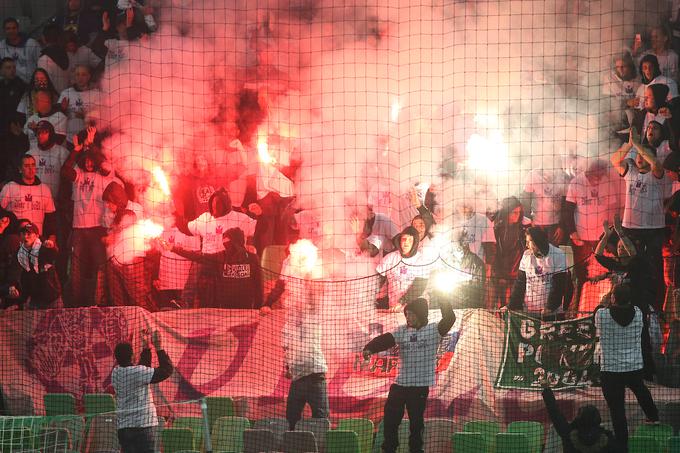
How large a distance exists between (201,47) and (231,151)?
1341mm

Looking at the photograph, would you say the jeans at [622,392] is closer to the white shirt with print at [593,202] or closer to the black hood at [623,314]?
the black hood at [623,314]

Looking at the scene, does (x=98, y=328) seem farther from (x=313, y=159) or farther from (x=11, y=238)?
(x=313, y=159)

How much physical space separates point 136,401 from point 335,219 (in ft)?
15.6

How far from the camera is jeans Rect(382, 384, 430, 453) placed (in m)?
7.66

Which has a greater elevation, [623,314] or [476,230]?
[476,230]

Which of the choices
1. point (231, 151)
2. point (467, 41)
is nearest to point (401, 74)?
point (467, 41)

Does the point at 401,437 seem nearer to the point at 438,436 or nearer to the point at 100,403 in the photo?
the point at 438,436

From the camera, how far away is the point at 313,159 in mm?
12312

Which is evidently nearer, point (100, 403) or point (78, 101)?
point (100, 403)

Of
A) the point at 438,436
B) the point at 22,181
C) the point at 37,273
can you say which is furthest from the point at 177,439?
the point at 22,181

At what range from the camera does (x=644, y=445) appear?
7020mm

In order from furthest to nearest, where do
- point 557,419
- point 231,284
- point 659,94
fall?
point 659,94, point 231,284, point 557,419

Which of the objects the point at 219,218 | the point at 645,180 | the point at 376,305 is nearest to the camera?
the point at 376,305

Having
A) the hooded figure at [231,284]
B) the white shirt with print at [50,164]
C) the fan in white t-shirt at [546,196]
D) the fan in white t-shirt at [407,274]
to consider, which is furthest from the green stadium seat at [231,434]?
the white shirt with print at [50,164]
